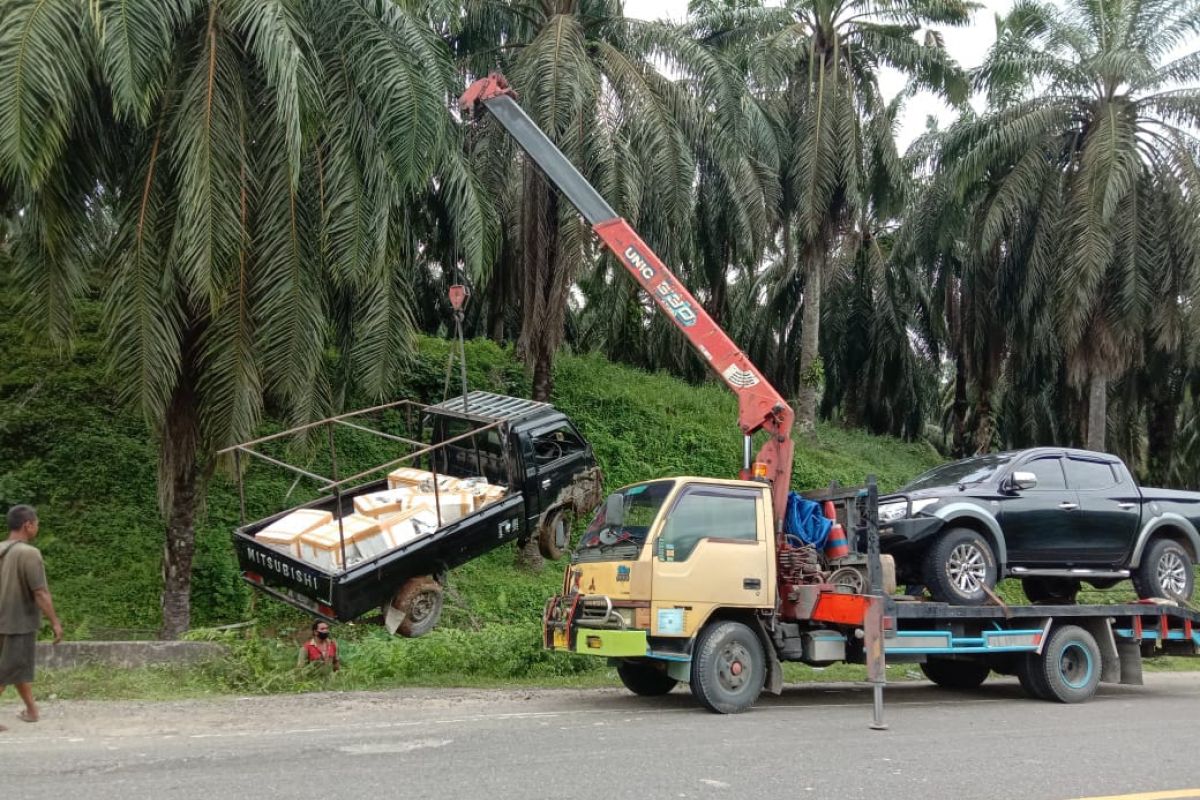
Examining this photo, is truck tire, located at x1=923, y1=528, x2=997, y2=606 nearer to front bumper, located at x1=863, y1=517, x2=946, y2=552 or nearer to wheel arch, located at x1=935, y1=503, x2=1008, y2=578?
wheel arch, located at x1=935, y1=503, x2=1008, y2=578

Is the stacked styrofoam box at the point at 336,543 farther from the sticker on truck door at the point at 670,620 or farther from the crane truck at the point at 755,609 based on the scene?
the sticker on truck door at the point at 670,620

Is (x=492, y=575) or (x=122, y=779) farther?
(x=492, y=575)

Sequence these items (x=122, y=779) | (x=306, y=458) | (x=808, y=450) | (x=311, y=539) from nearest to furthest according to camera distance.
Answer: (x=122, y=779) → (x=311, y=539) → (x=306, y=458) → (x=808, y=450)

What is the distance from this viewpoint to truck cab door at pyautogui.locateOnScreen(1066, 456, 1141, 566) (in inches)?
441

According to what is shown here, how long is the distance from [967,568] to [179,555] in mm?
8932

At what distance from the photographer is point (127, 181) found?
11258mm

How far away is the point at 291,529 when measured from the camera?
34.6ft

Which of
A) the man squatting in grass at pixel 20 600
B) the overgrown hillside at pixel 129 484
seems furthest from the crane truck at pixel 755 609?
the overgrown hillside at pixel 129 484

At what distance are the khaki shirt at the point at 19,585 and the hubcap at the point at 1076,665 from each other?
32.6 ft

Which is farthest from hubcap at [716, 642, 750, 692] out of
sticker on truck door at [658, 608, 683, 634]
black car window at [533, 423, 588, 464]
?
black car window at [533, 423, 588, 464]

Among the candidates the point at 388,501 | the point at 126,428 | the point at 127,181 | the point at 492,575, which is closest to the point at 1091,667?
the point at 388,501

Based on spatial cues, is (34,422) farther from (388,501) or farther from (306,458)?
(388,501)

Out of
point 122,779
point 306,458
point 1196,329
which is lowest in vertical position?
point 122,779

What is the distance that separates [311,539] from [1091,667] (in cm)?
838
